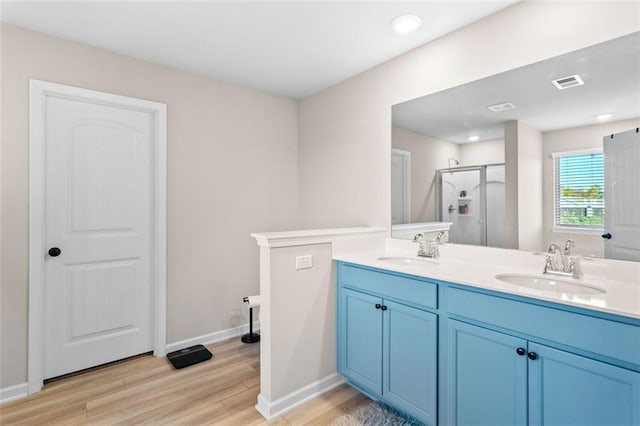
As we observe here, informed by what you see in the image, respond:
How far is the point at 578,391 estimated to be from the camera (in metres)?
1.23

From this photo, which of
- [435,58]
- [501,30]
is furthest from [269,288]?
[501,30]

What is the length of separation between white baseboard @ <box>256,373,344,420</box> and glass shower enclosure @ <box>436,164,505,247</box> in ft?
4.34

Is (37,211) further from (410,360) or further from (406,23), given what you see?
(406,23)

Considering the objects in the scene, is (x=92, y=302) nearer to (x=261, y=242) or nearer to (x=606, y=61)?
(x=261, y=242)

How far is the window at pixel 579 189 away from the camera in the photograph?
1628mm

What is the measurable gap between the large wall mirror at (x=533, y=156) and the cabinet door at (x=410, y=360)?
2.40ft

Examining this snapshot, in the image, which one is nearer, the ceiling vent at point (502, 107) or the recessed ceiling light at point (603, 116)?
the recessed ceiling light at point (603, 116)

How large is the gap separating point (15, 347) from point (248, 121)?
8.32 feet

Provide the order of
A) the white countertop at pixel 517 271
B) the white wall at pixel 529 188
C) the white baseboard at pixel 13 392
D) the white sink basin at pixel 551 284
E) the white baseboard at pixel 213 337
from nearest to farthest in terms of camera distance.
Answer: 1. the white countertop at pixel 517 271
2. the white sink basin at pixel 551 284
3. the white wall at pixel 529 188
4. the white baseboard at pixel 13 392
5. the white baseboard at pixel 213 337

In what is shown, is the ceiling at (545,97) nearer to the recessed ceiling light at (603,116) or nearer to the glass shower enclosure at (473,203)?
the recessed ceiling light at (603,116)

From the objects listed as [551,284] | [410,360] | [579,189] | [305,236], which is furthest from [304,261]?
[579,189]

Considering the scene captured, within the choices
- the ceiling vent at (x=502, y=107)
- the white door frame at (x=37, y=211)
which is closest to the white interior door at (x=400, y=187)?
the ceiling vent at (x=502, y=107)

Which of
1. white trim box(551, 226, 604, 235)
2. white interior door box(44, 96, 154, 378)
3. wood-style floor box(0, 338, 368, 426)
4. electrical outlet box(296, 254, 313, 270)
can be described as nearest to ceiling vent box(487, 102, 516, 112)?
white trim box(551, 226, 604, 235)

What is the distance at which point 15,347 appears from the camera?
2148mm
